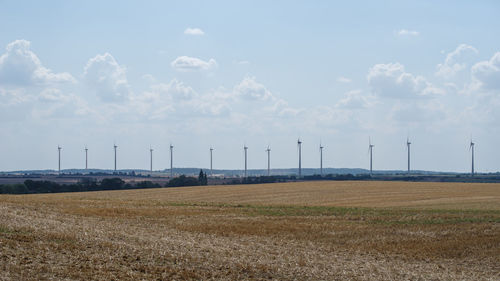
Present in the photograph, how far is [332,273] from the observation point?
20.8m

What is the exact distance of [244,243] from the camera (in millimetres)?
27516

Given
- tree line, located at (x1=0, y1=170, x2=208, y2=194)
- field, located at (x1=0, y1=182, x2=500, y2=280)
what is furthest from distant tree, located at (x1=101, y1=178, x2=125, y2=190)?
field, located at (x1=0, y1=182, x2=500, y2=280)

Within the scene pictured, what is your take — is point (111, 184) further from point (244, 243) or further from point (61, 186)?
point (244, 243)

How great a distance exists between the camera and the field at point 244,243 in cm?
2008

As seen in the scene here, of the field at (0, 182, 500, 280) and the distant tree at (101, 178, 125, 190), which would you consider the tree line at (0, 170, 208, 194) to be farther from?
the field at (0, 182, 500, 280)

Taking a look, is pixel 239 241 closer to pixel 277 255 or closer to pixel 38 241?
pixel 277 255

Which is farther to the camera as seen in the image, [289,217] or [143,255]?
[289,217]

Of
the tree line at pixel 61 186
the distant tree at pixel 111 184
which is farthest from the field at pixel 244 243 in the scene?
the distant tree at pixel 111 184

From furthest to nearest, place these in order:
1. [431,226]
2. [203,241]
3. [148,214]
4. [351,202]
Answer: [351,202], [148,214], [431,226], [203,241]

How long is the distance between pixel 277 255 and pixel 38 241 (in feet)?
31.2

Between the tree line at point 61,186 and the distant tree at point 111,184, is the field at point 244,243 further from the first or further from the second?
the distant tree at point 111,184

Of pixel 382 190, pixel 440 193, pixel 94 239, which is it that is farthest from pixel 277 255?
pixel 382 190

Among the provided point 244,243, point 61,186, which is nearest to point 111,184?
point 61,186

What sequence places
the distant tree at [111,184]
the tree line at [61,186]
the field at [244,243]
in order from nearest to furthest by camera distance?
the field at [244,243] → the tree line at [61,186] → the distant tree at [111,184]
